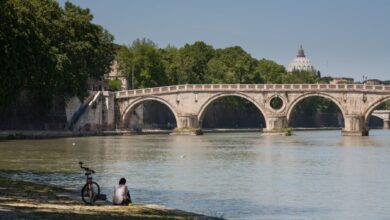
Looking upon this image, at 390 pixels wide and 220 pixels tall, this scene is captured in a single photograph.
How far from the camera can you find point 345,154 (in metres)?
49.8

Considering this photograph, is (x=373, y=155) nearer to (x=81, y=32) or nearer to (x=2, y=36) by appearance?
(x=2, y=36)

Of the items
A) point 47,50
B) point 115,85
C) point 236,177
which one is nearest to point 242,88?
point 115,85

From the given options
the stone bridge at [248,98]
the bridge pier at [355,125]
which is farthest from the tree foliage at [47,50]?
the bridge pier at [355,125]

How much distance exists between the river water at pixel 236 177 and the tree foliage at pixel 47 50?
5434 mm

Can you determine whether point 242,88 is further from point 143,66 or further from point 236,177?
point 236,177

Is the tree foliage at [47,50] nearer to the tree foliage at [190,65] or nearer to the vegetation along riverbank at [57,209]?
the tree foliage at [190,65]

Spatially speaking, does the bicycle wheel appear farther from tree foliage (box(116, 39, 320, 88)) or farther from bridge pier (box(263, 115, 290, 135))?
tree foliage (box(116, 39, 320, 88))

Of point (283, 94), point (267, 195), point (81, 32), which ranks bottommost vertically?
point (267, 195)

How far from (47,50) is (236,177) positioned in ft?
105

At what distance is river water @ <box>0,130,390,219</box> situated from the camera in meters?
Answer: 24.1

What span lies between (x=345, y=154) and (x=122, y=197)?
31750 millimetres

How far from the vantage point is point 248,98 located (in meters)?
86.5

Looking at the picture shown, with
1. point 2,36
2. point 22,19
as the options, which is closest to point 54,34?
point 22,19

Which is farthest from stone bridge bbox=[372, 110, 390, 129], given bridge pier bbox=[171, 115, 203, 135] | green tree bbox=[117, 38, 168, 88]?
bridge pier bbox=[171, 115, 203, 135]
